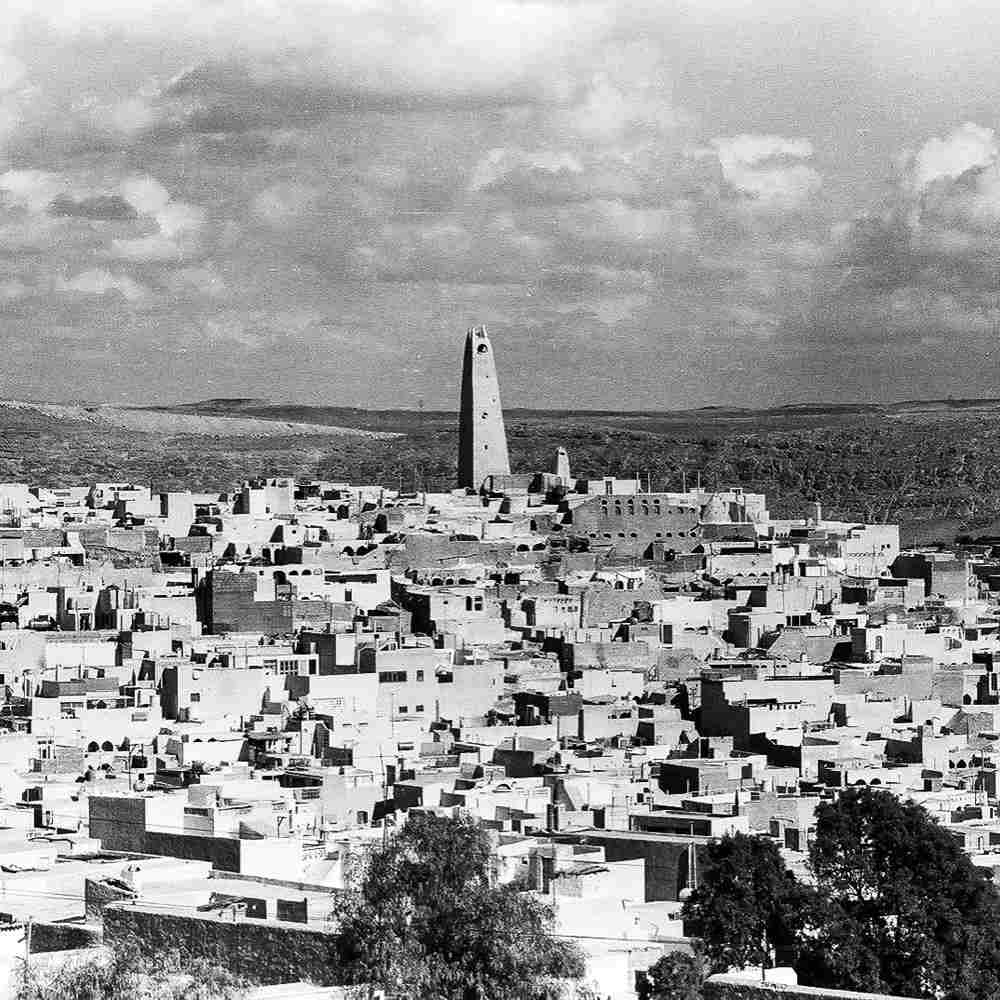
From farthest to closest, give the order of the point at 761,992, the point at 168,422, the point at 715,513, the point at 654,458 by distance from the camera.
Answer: the point at 168,422 → the point at 654,458 → the point at 715,513 → the point at 761,992

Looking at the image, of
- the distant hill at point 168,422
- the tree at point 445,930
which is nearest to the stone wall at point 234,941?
the tree at point 445,930

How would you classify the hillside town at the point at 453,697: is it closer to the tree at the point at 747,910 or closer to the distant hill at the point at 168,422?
the tree at the point at 747,910

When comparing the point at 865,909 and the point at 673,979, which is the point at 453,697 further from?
the point at 673,979

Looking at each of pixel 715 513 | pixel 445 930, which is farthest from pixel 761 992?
pixel 715 513

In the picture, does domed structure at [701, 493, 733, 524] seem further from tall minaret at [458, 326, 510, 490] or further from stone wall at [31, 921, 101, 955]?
stone wall at [31, 921, 101, 955]

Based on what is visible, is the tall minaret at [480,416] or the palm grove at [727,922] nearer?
the palm grove at [727,922]

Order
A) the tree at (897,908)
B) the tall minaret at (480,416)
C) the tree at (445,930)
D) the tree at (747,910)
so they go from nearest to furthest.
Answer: the tree at (445,930) < the tree at (897,908) < the tree at (747,910) < the tall minaret at (480,416)

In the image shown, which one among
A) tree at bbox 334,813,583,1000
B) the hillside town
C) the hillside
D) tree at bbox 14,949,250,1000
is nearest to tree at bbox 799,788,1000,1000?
the hillside town

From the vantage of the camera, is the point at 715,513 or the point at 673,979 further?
the point at 715,513
